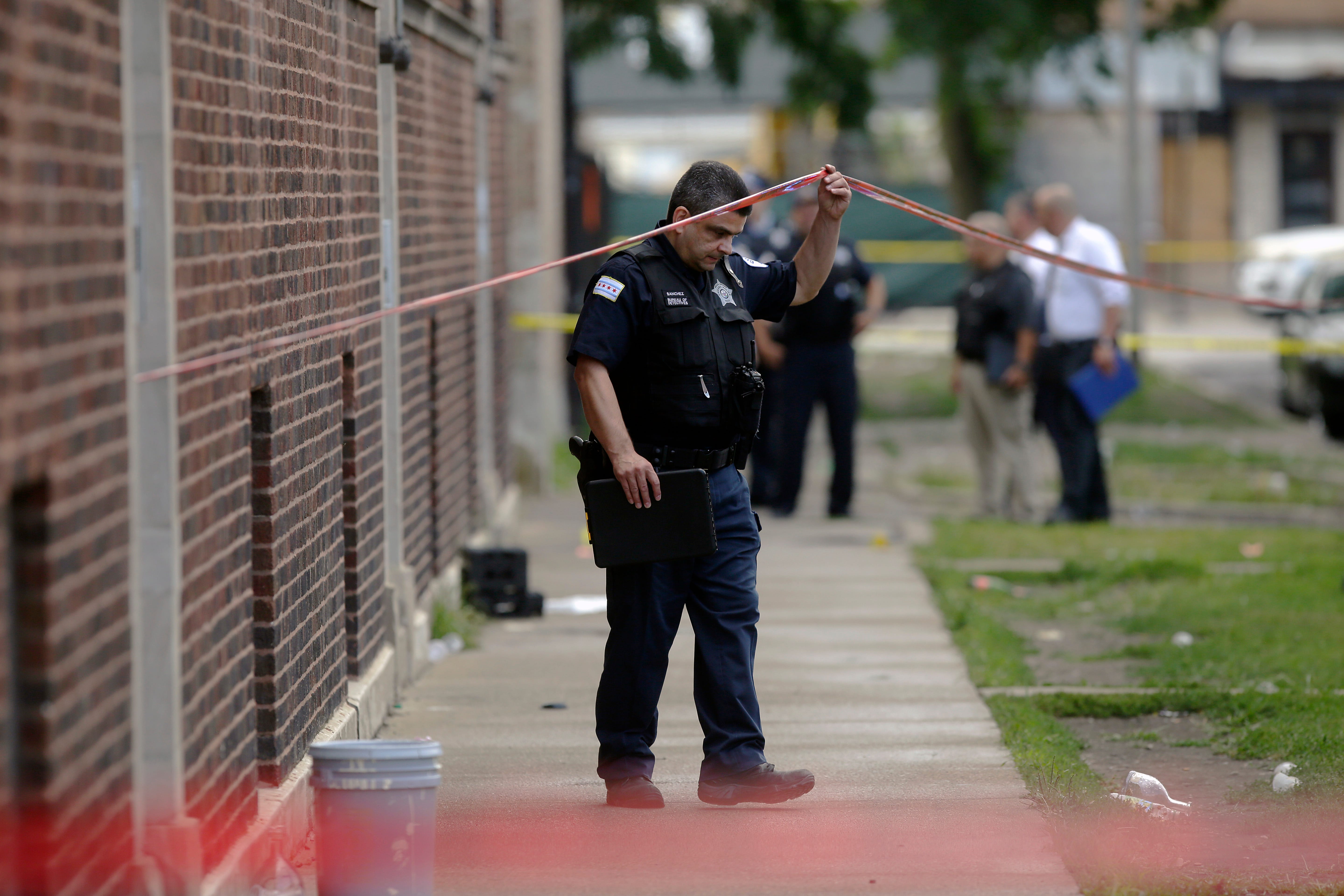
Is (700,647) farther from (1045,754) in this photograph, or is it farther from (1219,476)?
(1219,476)

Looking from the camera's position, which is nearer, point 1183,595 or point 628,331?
point 628,331

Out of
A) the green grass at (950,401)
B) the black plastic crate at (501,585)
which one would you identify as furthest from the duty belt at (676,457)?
the green grass at (950,401)

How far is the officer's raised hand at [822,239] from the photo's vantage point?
5672 millimetres

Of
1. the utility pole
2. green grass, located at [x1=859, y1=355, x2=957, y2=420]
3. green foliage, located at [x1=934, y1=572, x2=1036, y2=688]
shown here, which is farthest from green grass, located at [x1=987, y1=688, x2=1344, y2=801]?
the utility pole

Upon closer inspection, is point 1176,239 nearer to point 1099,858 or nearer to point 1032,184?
point 1032,184

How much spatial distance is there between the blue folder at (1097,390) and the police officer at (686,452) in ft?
20.6

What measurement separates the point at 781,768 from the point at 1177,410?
550 inches

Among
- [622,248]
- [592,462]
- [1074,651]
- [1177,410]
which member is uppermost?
[622,248]

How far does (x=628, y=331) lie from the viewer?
549 cm

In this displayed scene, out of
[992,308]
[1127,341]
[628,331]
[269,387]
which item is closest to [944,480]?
[1127,341]

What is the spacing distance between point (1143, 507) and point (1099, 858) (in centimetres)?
860

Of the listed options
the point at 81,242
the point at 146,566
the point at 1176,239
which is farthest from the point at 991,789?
the point at 1176,239

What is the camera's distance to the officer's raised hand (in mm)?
5672

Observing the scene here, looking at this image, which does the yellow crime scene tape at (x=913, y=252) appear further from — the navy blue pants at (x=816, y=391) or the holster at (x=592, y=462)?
the holster at (x=592, y=462)
